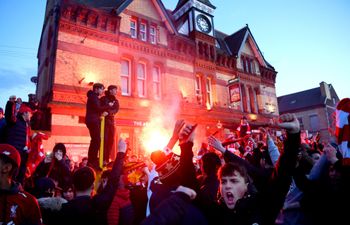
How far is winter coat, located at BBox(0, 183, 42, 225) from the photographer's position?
91.4 inches

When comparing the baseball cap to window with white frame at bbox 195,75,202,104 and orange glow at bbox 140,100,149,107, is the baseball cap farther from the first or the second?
window with white frame at bbox 195,75,202,104

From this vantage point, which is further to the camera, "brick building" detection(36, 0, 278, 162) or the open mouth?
"brick building" detection(36, 0, 278, 162)

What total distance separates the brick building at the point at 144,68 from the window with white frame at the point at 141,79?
69 mm

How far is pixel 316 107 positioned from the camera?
3819 cm

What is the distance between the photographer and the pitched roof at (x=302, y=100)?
38.8 metres

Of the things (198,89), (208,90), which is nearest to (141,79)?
(198,89)

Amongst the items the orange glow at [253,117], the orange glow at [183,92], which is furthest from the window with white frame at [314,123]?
the orange glow at [183,92]

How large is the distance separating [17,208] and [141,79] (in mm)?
13191

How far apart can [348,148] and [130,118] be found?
38.5 ft

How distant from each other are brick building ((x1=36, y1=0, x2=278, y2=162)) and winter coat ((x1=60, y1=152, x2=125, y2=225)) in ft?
31.4

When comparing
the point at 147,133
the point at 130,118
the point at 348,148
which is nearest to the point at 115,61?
the point at 130,118

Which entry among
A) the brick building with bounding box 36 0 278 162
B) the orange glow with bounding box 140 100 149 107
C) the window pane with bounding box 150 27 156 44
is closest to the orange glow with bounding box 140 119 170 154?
the brick building with bounding box 36 0 278 162

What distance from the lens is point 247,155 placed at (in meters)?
6.70

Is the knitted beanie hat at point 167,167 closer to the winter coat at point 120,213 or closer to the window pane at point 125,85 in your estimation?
the winter coat at point 120,213
